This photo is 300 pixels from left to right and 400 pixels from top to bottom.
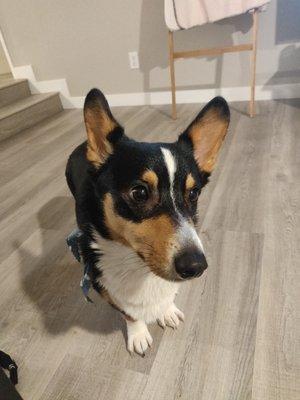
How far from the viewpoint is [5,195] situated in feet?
7.45

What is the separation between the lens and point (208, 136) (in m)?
1.06

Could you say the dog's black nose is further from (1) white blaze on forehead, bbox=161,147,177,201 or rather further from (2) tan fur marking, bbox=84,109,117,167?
(2) tan fur marking, bbox=84,109,117,167

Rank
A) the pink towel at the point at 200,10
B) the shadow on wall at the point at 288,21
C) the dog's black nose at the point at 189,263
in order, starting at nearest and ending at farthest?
1. the dog's black nose at the point at 189,263
2. the pink towel at the point at 200,10
3. the shadow on wall at the point at 288,21

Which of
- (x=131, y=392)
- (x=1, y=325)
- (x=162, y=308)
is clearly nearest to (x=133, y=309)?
(x=162, y=308)

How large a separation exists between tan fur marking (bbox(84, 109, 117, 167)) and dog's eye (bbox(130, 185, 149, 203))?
170mm

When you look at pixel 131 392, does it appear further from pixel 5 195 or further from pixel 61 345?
pixel 5 195

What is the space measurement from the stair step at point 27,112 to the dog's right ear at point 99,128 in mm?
2789

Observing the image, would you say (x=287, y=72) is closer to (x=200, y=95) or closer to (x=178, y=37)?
(x=200, y=95)

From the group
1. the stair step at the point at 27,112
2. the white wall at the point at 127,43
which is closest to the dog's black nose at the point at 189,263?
the white wall at the point at 127,43

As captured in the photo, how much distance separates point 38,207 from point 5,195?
0.39m

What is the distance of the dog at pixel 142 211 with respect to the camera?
0.83m

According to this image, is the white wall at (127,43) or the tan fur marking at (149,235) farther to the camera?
the white wall at (127,43)

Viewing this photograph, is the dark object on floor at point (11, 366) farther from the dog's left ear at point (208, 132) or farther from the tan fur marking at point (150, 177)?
the dog's left ear at point (208, 132)

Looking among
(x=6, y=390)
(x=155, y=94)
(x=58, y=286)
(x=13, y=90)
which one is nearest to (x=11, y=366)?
(x=6, y=390)
